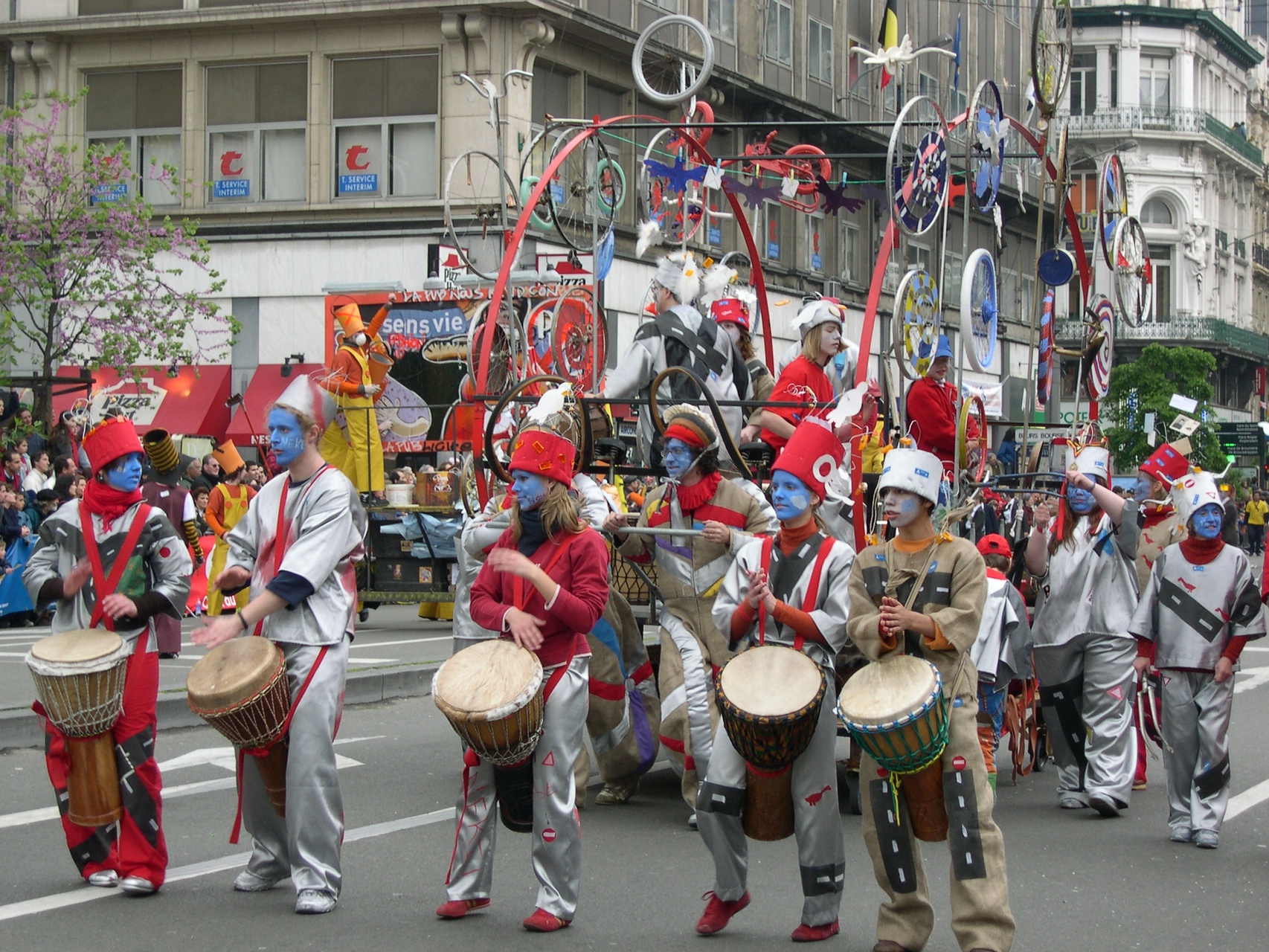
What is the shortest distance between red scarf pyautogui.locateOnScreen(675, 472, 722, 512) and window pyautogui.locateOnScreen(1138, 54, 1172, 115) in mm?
59592

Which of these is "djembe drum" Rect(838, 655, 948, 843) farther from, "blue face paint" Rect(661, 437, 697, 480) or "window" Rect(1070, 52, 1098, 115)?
"window" Rect(1070, 52, 1098, 115)

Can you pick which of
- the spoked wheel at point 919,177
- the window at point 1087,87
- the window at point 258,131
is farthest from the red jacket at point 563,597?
the window at point 1087,87

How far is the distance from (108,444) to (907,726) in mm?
3626

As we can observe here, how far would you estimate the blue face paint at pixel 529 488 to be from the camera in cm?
653

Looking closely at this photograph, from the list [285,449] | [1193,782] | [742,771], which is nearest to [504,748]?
[742,771]

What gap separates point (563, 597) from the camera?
20.7ft

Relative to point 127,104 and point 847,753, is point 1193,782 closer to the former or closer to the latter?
point 847,753

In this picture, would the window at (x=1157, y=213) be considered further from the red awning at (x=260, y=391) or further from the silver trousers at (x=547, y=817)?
the silver trousers at (x=547, y=817)

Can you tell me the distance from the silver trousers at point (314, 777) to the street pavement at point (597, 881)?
0.66 ft

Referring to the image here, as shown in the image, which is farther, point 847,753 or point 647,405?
point 847,753

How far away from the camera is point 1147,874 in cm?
762

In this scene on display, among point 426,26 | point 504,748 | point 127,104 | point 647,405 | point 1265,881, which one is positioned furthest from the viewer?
point 127,104

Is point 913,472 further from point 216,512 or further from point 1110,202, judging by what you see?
point 216,512

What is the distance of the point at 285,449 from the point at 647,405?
8.77ft
